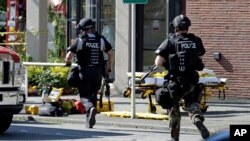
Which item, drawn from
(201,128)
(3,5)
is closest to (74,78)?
(201,128)

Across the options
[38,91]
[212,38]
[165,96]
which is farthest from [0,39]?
[165,96]

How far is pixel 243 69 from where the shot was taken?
65.4ft

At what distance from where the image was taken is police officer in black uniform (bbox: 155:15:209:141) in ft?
35.6

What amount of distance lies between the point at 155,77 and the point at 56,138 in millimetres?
4548

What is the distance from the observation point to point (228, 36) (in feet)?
66.0

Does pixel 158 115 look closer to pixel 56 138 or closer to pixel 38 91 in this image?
pixel 56 138

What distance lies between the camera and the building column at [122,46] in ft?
70.6

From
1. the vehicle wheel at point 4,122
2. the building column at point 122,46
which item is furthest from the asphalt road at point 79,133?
the building column at point 122,46

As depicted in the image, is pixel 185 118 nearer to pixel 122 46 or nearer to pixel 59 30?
pixel 122 46

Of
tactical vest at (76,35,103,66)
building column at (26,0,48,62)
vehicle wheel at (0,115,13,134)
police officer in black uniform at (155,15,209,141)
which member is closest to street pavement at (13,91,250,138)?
tactical vest at (76,35,103,66)

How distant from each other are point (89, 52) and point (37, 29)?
10744mm

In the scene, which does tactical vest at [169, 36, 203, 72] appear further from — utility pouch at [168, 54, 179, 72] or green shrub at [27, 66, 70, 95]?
green shrub at [27, 66, 70, 95]

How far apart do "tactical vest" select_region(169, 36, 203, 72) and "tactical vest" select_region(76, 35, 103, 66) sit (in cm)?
277

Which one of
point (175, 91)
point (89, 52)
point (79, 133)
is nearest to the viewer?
point (175, 91)
